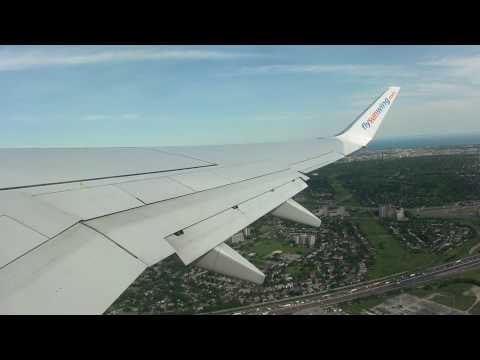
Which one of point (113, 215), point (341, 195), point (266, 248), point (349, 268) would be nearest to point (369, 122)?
point (266, 248)

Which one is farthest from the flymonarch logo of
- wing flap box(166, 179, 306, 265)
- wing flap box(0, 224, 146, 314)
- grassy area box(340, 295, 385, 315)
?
wing flap box(0, 224, 146, 314)

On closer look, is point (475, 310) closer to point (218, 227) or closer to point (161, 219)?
point (218, 227)

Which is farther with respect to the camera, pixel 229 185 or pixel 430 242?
pixel 430 242

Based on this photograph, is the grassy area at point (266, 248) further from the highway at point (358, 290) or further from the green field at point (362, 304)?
the green field at point (362, 304)

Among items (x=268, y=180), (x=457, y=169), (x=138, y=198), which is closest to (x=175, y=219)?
(x=138, y=198)

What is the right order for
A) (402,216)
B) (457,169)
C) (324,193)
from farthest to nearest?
(457,169) → (324,193) → (402,216)
